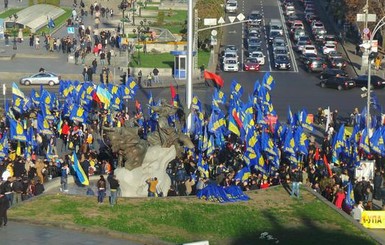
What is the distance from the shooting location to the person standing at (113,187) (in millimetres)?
39844

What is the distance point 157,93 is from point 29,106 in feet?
54.0

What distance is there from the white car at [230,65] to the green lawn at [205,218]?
1535 inches

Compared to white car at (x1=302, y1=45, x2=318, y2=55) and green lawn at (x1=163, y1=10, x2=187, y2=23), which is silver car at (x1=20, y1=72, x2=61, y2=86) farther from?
green lawn at (x1=163, y1=10, x2=187, y2=23)

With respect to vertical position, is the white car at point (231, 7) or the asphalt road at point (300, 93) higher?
the white car at point (231, 7)

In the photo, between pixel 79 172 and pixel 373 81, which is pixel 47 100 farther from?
pixel 373 81

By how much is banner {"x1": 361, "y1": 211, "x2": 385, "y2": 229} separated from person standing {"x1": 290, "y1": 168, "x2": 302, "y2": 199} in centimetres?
276

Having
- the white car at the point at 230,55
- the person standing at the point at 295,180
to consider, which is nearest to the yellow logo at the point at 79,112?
the person standing at the point at 295,180

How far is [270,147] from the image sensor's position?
4534 centimetres

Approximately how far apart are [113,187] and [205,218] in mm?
3939

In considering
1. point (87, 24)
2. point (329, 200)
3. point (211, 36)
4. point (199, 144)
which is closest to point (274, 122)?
point (199, 144)

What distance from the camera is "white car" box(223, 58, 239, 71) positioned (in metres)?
79.9

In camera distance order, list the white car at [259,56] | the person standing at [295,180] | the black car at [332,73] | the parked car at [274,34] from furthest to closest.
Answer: the parked car at [274,34]
the white car at [259,56]
the black car at [332,73]
the person standing at [295,180]

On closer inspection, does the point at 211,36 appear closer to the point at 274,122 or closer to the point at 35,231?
the point at 274,122

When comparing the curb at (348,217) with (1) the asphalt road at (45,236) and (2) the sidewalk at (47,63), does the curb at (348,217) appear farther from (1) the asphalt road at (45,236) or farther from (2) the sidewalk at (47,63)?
(2) the sidewalk at (47,63)
